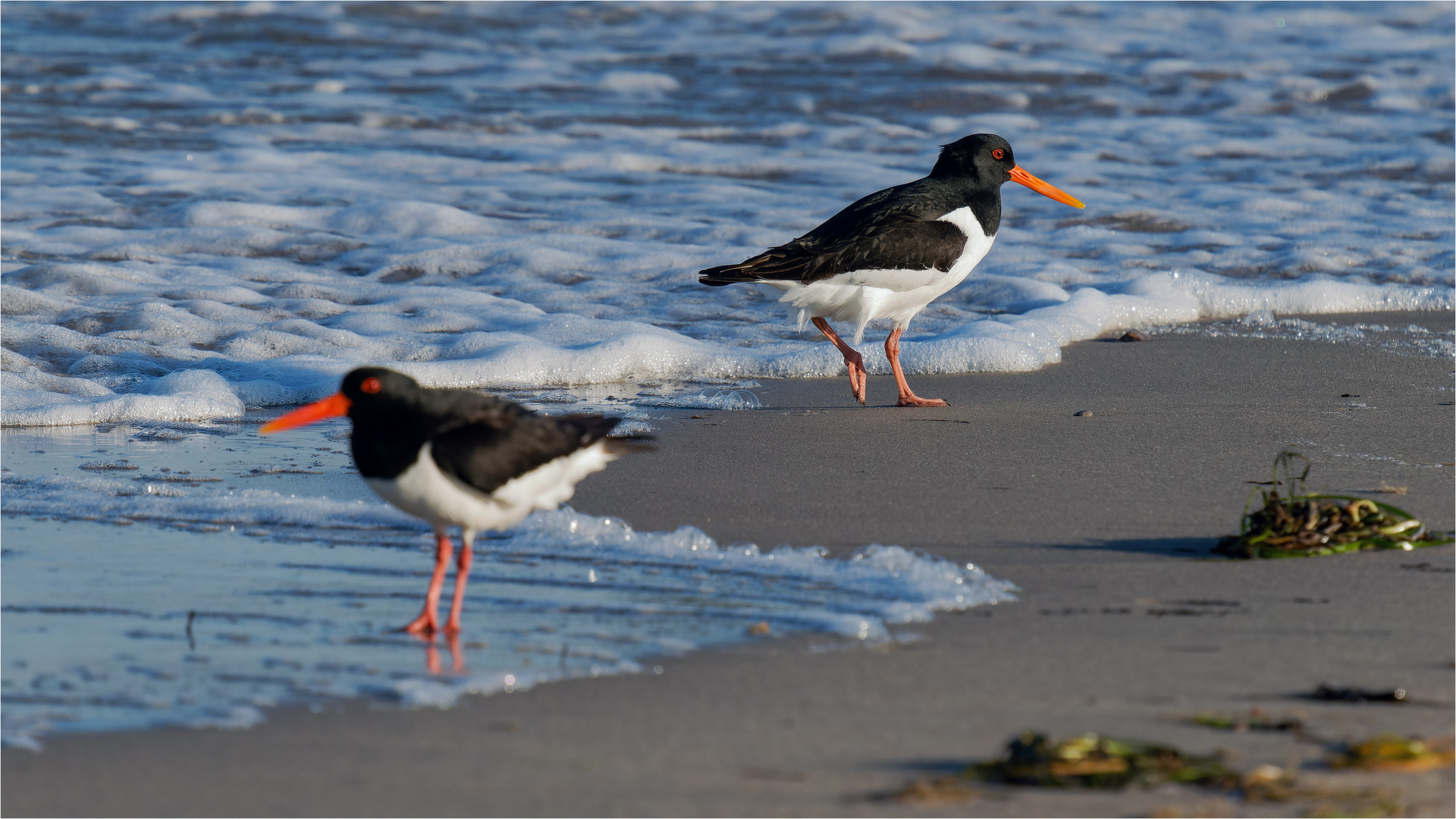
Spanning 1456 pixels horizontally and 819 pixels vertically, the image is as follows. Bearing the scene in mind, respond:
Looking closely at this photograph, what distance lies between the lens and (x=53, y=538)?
4297mm

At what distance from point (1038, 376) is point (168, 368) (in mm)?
4246

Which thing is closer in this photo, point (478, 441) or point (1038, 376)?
point (478, 441)

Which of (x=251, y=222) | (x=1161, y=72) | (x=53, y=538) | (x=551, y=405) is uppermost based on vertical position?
(x=1161, y=72)

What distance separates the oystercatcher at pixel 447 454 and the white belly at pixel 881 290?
301 centimetres

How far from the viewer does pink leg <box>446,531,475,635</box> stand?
3555 millimetres

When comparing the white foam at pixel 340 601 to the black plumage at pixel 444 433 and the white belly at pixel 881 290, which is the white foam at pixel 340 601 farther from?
the white belly at pixel 881 290

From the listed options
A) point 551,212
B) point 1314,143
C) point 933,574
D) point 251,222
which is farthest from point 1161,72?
point 933,574

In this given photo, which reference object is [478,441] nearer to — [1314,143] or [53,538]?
[53,538]

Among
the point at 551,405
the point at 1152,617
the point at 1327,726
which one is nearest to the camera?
the point at 1327,726

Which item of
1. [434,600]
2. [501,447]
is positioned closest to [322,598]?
[434,600]

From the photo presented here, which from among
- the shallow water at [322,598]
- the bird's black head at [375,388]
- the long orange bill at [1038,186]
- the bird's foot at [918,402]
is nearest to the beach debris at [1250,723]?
the shallow water at [322,598]

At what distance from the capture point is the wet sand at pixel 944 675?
104 inches

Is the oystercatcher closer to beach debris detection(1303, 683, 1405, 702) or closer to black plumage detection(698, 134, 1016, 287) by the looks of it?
beach debris detection(1303, 683, 1405, 702)

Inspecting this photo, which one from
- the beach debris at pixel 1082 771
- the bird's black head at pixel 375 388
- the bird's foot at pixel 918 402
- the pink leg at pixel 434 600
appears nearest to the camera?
the beach debris at pixel 1082 771
